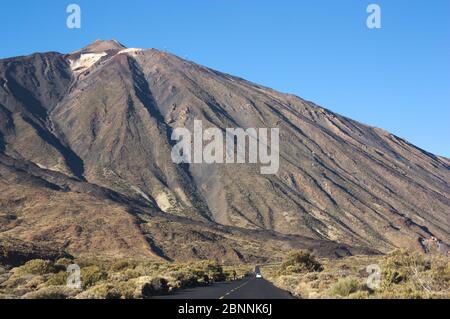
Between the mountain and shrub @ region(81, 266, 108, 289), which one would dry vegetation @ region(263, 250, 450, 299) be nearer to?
shrub @ region(81, 266, 108, 289)

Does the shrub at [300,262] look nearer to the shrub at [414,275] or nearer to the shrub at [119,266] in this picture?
the shrub at [119,266]

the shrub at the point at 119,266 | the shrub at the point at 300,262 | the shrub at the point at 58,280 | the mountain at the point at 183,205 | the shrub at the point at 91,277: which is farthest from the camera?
the mountain at the point at 183,205

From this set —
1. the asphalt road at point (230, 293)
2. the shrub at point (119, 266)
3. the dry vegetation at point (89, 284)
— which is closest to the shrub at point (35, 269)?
the dry vegetation at point (89, 284)

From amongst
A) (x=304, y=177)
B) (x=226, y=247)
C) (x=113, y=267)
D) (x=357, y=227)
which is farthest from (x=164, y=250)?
(x=304, y=177)

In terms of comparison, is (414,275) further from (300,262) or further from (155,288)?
(300,262)

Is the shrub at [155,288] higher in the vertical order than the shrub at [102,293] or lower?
lower

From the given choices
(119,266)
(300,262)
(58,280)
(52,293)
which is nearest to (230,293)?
(58,280)

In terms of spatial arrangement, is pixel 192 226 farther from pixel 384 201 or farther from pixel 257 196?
pixel 384 201

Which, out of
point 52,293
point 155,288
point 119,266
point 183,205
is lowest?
point 155,288
